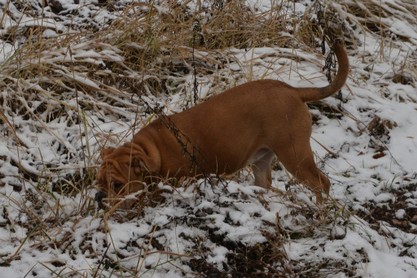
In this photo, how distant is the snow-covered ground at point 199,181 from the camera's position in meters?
3.85

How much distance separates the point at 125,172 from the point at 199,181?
0.44 metres

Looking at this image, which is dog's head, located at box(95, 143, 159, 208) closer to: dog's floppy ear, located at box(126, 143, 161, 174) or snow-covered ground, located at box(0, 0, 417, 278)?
dog's floppy ear, located at box(126, 143, 161, 174)

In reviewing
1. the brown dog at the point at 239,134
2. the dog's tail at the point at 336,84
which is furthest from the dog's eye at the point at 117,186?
the dog's tail at the point at 336,84

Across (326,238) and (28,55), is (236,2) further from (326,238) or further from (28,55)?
(326,238)

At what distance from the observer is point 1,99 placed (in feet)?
17.5

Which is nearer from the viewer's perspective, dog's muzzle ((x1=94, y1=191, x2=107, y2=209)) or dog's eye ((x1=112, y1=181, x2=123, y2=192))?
dog's muzzle ((x1=94, y1=191, x2=107, y2=209))

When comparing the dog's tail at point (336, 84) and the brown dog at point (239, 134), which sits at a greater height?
the dog's tail at point (336, 84)

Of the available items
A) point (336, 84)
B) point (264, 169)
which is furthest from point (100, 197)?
point (336, 84)

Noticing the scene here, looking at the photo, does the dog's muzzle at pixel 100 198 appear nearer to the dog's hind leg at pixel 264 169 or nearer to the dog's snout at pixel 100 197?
the dog's snout at pixel 100 197

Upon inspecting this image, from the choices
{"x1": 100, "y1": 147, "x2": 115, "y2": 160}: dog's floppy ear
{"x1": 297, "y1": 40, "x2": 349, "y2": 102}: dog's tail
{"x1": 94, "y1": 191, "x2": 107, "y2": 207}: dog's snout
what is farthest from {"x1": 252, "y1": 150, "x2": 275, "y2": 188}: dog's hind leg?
{"x1": 94, "y1": 191, "x2": 107, "y2": 207}: dog's snout

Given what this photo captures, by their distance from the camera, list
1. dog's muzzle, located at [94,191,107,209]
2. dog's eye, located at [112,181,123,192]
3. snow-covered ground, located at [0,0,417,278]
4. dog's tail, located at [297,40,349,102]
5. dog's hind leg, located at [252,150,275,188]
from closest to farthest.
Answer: snow-covered ground, located at [0,0,417,278]
dog's muzzle, located at [94,191,107,209]
dog's eye, located at [112,181,123,192]
dog's tail, located at [297,40,349,102]
dog's hind leg, located at [252,150,275,188]

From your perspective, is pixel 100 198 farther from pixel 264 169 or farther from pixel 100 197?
pixel 264 169

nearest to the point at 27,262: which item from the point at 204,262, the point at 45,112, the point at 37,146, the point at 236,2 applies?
the point at 204,262

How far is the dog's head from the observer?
4285 mm
